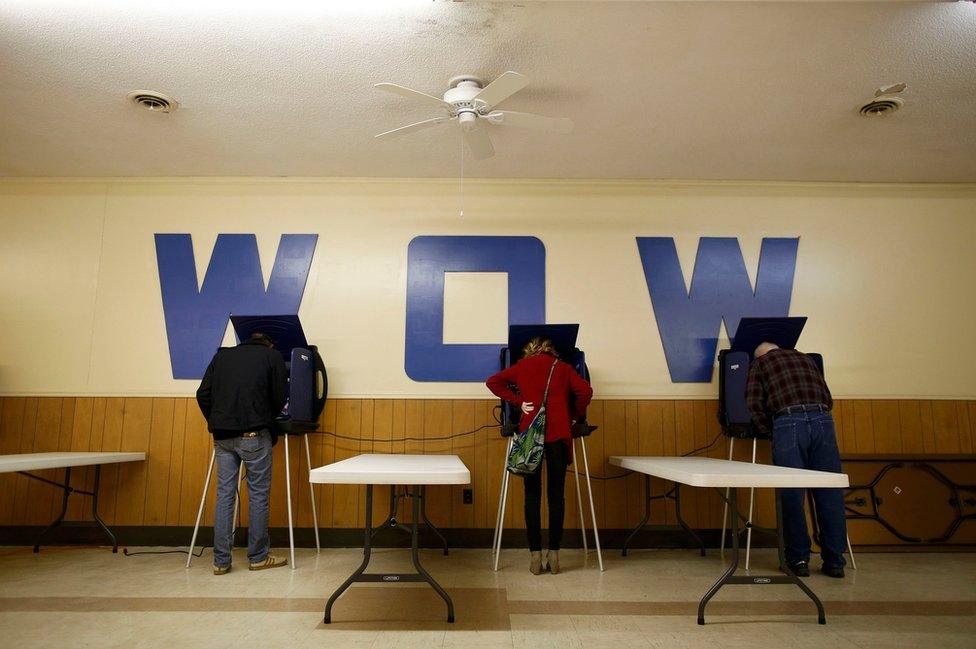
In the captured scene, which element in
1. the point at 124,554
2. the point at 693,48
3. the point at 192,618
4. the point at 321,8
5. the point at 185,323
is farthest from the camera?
the point at 185,323

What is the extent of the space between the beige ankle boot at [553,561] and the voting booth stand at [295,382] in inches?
67.4

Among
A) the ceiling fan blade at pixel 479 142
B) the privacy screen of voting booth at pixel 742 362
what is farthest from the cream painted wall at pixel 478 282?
the ceiling fan blade at pixel 479 142

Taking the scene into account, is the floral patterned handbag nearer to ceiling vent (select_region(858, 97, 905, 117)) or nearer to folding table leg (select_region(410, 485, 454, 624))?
folding table leg (select_region(410, 485, 454, 624))

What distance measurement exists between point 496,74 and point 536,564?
3.07m

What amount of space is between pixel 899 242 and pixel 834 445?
8.04ft

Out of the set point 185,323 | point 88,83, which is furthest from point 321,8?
point 185,323

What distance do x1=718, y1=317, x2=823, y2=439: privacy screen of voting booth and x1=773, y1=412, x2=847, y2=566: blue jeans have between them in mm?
463

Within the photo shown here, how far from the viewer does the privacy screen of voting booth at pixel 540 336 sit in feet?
13.4

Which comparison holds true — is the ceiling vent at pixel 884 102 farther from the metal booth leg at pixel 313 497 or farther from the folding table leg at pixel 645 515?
the metal booth leg at pixel 313 497

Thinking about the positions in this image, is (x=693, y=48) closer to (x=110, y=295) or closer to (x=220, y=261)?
(x=220, y=261)

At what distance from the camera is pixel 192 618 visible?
2.91m

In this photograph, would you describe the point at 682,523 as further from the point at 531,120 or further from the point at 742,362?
the point at 531,120

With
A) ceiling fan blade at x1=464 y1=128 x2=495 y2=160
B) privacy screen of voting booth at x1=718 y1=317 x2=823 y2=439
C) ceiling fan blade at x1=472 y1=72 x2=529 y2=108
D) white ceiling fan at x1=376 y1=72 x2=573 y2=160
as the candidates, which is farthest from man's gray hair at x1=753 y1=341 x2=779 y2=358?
ceiling fan blade at x1=472 y1=72 x2=529 y2=108

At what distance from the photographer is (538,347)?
4070 mm
